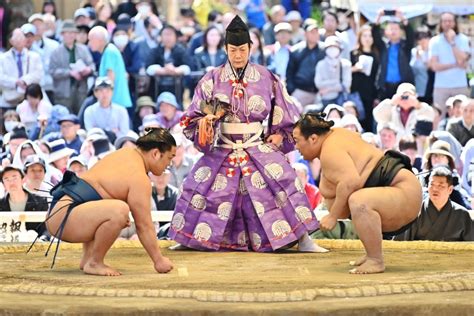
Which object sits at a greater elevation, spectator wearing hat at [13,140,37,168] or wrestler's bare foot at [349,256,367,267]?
wrestler's bare foot at [349,256,367,267]

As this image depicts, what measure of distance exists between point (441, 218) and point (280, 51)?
337 centimetres

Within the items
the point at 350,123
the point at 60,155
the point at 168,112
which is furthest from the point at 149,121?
the point at 350,123

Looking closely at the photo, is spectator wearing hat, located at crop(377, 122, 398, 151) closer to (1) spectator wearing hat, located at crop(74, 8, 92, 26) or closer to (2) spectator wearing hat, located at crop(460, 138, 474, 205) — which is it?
(2) spectator wearing hat, located at crop(460, 138, 474, 205)

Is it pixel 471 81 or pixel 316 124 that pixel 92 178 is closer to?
pixel 316 124

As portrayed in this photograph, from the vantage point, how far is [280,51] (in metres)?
10.0

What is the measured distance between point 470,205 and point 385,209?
2.25 m

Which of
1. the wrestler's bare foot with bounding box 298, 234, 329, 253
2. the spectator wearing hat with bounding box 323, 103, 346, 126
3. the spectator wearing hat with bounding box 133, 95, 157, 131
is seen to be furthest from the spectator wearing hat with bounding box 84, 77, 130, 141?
the wrestler's bare foot with bounding box 298, 234, 329, 253

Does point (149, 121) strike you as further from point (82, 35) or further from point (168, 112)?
point (82, 35)

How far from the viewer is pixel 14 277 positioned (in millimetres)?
5312

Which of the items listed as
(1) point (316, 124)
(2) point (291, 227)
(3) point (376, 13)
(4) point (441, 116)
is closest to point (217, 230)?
(2) point (291, 227)

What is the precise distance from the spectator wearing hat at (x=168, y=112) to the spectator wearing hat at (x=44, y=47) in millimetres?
779

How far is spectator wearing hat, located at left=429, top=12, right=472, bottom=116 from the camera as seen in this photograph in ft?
32.1

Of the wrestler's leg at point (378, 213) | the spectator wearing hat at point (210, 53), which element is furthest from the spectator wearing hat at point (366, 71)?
the wrestler's leg at point (378, 213)

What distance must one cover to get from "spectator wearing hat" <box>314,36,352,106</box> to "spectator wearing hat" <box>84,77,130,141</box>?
125cm
